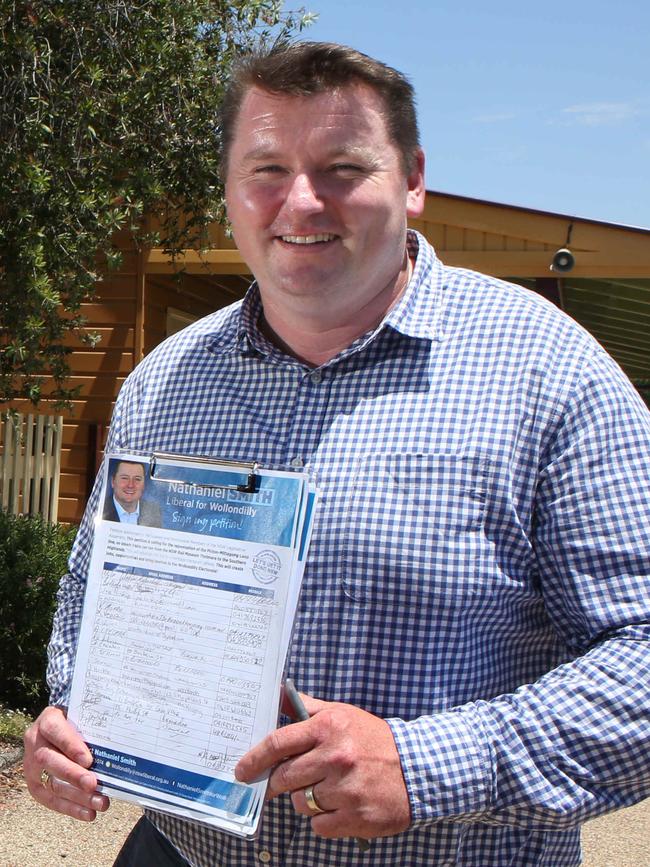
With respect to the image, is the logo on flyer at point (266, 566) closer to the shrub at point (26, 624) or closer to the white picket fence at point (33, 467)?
the shrub at point (26, 624)

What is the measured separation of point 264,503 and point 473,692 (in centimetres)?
50

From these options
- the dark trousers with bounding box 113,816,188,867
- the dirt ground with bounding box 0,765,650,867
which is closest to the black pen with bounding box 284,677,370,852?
the dark trousers with bounding box 113,816,188,867

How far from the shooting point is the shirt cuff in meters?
1.46

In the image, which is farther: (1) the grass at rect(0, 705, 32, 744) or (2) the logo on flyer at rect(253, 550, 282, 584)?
(1) the grass at rect(0, 705, 32, 744)

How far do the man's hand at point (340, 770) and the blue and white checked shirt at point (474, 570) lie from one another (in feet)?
0.15

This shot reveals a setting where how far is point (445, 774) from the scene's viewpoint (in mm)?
1454

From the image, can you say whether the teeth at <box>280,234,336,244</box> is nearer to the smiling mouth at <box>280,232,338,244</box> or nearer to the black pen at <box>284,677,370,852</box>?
the smiling mouth at <box>280,232,338,244</box>

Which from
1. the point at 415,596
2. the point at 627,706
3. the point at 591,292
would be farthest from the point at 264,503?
the point at 591,292

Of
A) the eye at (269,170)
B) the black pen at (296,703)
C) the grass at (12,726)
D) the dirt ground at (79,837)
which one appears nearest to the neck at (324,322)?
the eye at (269,170)

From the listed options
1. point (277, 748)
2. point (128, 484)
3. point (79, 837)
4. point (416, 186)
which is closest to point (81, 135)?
point (79, 837)

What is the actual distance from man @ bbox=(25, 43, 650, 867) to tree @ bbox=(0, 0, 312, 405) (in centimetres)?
411

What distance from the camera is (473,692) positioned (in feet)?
5.40

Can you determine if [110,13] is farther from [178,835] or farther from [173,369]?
[178,835]

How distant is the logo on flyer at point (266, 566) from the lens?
152 cm
